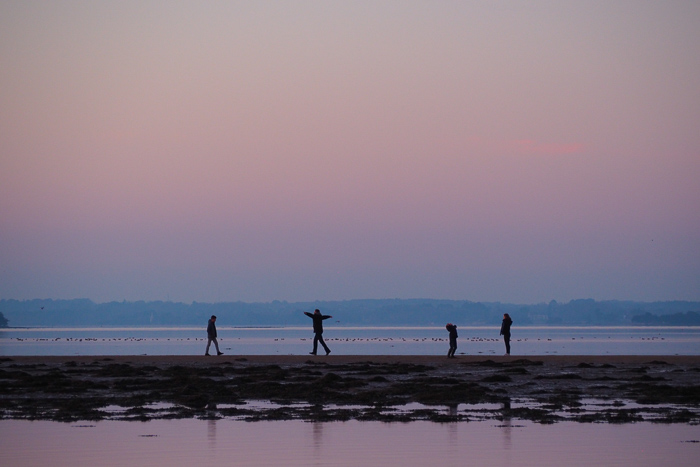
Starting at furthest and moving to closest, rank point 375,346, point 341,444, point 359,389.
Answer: point 375,346 → point 359,389 → point 341,444

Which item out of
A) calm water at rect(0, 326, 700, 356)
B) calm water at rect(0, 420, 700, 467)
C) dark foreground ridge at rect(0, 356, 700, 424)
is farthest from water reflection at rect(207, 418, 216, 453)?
calm water at rect(0, 326, 700, 356)

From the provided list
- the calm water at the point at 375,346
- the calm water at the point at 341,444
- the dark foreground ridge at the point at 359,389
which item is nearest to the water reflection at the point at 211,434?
the calm water at the point at 341,444

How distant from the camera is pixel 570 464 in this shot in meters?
14.7

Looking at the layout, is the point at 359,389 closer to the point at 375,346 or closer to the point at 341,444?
the point at 341,444

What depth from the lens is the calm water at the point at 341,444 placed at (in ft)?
49.6

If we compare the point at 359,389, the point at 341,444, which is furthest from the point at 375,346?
the point at 341,444

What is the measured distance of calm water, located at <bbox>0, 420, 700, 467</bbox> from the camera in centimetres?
1511

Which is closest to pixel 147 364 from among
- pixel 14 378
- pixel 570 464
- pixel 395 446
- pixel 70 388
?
pixel 14 378

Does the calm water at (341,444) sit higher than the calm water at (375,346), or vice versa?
the calm water at (341,444)

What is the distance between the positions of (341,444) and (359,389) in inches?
377

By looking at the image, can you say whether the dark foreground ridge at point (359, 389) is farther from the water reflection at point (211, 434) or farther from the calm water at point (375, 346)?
the calm water at point (375, 346)

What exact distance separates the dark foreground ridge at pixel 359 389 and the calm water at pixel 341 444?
123 cm

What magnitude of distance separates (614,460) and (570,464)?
30.1 inches

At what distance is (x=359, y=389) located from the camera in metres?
26.3
